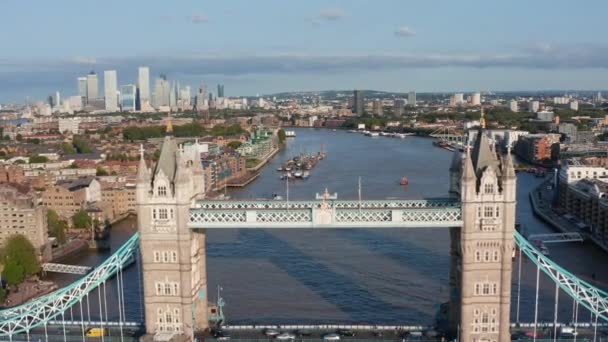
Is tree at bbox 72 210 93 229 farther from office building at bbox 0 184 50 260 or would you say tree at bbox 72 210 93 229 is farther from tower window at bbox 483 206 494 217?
tower window at bbox 483 206 494 217

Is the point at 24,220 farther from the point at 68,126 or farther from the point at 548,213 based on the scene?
the point at 68,126

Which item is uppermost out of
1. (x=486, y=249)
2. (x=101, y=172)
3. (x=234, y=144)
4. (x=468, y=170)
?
(x=468, y=170)

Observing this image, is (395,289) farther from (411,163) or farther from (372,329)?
(411,163)

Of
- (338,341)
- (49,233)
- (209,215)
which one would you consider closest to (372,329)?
(338,341)

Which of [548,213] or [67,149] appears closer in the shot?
[548,213]

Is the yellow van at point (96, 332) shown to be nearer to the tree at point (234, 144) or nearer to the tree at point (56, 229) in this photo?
the tree at point (56, 229)

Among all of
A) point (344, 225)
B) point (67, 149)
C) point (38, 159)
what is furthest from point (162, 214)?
point (67, 149)

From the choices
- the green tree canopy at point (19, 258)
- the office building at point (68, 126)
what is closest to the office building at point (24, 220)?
the green tree canopy at point (19, 258)
